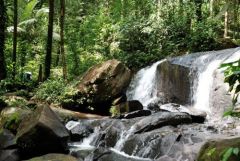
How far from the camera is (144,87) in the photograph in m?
17.8

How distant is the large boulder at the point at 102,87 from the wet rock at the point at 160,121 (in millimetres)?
4562

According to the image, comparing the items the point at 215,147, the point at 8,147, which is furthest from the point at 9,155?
the point at 215,147

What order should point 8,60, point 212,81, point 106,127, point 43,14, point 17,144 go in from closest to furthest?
point 17,144, point 106,127, point 212,81, point 8,60, point 43,14

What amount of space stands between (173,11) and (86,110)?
11636mm

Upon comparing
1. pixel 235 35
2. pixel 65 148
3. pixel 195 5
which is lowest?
pixel 65 148

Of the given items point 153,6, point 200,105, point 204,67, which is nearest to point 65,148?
point 200,105

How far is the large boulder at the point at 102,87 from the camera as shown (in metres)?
15.6

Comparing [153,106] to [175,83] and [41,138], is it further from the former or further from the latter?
[41,138]

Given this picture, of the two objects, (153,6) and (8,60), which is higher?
(153,6)

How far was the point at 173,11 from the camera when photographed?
24.6 meters

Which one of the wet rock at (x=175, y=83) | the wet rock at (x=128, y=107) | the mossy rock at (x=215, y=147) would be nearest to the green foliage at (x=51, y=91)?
the wet rock at (x=128, y=107)

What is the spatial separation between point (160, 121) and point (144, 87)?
6.93m

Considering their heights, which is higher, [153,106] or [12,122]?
[12,122]

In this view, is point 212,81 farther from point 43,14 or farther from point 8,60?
point 43,14
